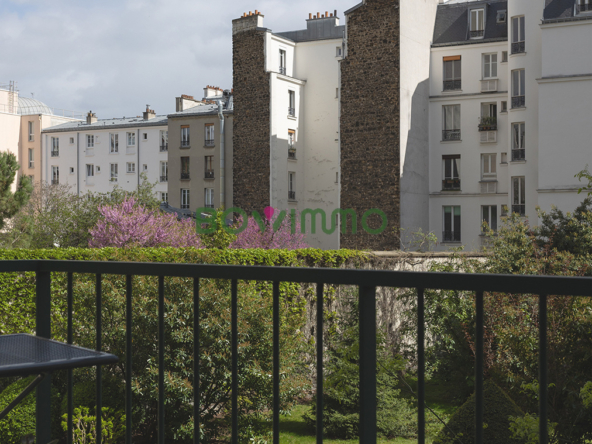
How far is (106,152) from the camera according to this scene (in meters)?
59.8

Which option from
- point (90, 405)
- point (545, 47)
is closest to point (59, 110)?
point (545, 47)

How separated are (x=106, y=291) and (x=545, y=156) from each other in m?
22.8

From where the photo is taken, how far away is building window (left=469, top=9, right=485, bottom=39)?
35.1 metres

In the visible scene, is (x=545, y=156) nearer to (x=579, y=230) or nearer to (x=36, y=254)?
(x=579, y=230)

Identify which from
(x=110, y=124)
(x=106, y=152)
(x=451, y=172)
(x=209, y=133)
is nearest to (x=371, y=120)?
(x=451, y=172)

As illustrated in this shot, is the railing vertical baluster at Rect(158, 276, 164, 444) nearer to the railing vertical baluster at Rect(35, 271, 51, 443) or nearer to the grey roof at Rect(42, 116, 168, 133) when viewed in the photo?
the railing vertical baluster at Rect(35, 271, 51, 443)

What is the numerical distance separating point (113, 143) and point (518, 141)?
39.3 m

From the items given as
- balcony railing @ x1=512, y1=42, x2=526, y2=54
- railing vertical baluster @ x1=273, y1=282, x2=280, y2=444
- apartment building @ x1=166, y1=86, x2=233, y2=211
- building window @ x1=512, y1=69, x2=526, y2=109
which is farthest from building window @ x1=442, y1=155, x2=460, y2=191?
railing vertical baluster @ x1=273, y1=282, x2=280, y2=444

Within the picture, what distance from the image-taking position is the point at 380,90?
3297 cm

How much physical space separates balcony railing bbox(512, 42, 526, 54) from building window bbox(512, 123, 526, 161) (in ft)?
11.5

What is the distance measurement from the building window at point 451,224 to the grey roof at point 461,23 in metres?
8.88

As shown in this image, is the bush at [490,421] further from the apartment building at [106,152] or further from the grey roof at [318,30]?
the apartment building at [106,152]

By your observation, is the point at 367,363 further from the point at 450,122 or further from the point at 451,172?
the point at 450,122

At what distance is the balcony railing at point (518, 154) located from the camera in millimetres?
31297
